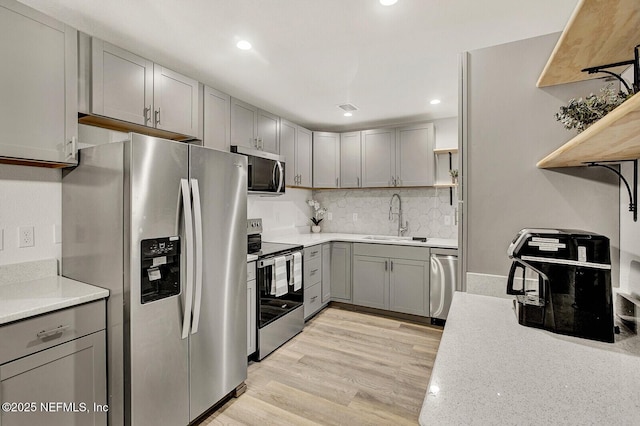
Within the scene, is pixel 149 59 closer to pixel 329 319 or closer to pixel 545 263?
pixel 545 263

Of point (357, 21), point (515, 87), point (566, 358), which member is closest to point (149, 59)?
point (357, 21)

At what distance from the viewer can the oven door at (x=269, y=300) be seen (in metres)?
2.61

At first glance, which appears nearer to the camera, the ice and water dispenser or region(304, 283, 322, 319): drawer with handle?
the ice and water dispenser

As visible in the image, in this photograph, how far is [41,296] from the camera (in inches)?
59.8

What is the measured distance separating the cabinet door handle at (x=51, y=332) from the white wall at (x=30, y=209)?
28.7 inches

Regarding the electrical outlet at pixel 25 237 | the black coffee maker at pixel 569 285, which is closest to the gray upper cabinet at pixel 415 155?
the black coffee maker at pixel 569 285

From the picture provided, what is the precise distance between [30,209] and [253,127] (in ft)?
6.25

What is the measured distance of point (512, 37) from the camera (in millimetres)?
2078

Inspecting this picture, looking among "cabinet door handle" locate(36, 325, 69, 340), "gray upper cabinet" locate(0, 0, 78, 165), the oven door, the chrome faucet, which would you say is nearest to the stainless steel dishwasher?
the chrome faucet

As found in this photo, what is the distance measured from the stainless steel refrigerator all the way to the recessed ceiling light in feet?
2.63

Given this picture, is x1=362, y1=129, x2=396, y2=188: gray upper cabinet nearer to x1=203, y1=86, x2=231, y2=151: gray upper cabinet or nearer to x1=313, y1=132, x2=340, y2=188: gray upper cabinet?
x1=313, y1=132, x2=340, y2=188: gray upper cabinet

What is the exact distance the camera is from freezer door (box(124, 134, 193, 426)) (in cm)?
154

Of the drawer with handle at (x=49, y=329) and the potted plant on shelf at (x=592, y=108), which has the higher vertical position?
the potted plant on shelf at (x=592, y=108)

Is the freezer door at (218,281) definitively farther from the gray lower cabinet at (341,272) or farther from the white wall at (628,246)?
the white wall at (628,246)
